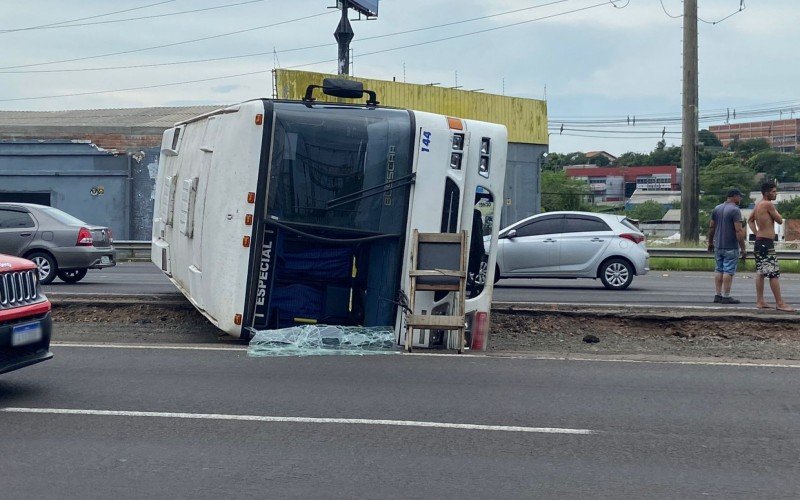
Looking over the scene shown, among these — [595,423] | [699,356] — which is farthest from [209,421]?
[699,356]

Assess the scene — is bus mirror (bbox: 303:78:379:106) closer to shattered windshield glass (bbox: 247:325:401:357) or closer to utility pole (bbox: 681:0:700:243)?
shattered windshield glass (bbox: 247:325:401:357)

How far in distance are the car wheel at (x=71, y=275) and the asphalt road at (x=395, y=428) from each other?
950cm

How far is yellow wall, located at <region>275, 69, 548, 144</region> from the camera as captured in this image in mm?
31047

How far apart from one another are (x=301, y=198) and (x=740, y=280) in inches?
564

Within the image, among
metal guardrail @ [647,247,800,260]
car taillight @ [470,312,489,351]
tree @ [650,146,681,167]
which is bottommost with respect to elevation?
car taillight @ [470,312,489,351]

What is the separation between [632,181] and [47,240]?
57.6 meters

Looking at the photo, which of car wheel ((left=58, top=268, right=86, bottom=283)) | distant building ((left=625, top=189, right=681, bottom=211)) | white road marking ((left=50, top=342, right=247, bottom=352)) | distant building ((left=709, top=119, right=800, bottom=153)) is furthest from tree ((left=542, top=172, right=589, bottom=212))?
distant building ((left=709, top=119, right=800, bottom=153))

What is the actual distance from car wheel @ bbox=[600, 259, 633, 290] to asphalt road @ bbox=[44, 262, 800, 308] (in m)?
0.22

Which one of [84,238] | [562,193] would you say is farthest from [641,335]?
[562,193]

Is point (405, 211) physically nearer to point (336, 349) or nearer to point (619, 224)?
point (336, 349)

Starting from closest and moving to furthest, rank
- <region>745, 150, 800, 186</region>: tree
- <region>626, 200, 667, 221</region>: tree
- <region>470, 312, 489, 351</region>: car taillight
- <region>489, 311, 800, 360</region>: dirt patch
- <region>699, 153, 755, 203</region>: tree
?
<region>470, 312, 489, 351</region>: car taillight < <region>489, 311, 800, 360</region>: dirt patch < <region>699, 153, 755, 203</region>: tree < <region>626, 200, 667, 221</region>: tree < <region>745, 150, 800, 186</region>: tree

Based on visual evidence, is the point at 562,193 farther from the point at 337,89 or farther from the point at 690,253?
the point at 337,89

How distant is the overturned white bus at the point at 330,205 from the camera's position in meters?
9.95

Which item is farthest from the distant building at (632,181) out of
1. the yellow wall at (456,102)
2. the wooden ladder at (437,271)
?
the wooden ladder at (437,271)
